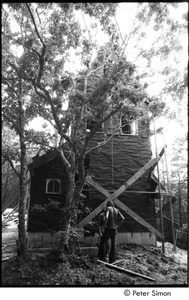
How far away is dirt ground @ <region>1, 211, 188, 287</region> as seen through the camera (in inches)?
191

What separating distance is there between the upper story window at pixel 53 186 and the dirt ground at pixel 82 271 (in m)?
3.49

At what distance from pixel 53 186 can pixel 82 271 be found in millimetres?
4514

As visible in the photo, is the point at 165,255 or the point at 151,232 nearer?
the point at 165,255

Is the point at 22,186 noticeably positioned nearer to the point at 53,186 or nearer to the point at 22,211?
the point at 22,211

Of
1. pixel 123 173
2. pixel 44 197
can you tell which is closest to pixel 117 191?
pixel 123 173

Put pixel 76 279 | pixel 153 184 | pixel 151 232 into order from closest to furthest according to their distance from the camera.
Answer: pixel 76 279
pixel 151 232
pixel 153 184

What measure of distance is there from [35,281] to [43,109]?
14.2 ft

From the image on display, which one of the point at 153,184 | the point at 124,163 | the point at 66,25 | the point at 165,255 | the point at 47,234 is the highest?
the point at 66,25

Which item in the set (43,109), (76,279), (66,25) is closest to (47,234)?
(76,279)

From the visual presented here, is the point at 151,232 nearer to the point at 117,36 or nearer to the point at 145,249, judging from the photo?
the point at 145,249

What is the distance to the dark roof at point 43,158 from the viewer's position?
868 centimetres

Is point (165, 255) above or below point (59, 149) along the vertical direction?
below

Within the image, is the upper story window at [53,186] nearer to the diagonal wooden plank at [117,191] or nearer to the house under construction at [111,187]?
the house under construction at [111,187]

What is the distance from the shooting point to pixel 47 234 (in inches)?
353
